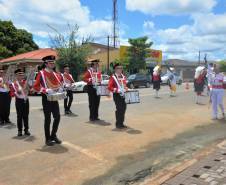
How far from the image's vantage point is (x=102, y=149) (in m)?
7.83

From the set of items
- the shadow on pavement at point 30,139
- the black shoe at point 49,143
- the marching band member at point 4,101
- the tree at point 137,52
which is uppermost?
the tree at point 137,52

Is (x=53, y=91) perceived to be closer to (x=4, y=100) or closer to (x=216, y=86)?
(x=4, y=100)

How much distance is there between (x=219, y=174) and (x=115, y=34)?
4888cm

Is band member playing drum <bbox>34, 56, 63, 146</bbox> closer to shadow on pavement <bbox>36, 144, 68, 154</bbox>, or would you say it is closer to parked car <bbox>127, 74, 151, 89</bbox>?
shadow on pavement <bbox>36, 144, 68, 154</bbox>

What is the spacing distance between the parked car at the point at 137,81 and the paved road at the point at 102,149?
22.9 meters

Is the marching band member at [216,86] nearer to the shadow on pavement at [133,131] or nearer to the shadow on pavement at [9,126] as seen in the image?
the shadow on pavement at [133,131]

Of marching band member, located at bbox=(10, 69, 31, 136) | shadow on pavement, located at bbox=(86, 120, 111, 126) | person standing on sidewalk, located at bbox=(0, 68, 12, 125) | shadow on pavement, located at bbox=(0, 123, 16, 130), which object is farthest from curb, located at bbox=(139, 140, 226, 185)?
person standing on sidewalk, located at bbox=(0, 68, 12, 125)

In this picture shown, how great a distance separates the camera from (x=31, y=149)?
7773 millimetres

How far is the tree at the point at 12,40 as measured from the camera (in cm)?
4766

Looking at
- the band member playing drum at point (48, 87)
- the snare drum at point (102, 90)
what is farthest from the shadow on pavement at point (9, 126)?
the band member playing drum at point (48, 87)

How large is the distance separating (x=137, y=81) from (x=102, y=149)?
1113 inches

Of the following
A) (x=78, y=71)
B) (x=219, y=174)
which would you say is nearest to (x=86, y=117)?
(x=219, y=174)

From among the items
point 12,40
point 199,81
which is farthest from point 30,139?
point 12,40

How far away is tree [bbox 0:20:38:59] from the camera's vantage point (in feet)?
156
